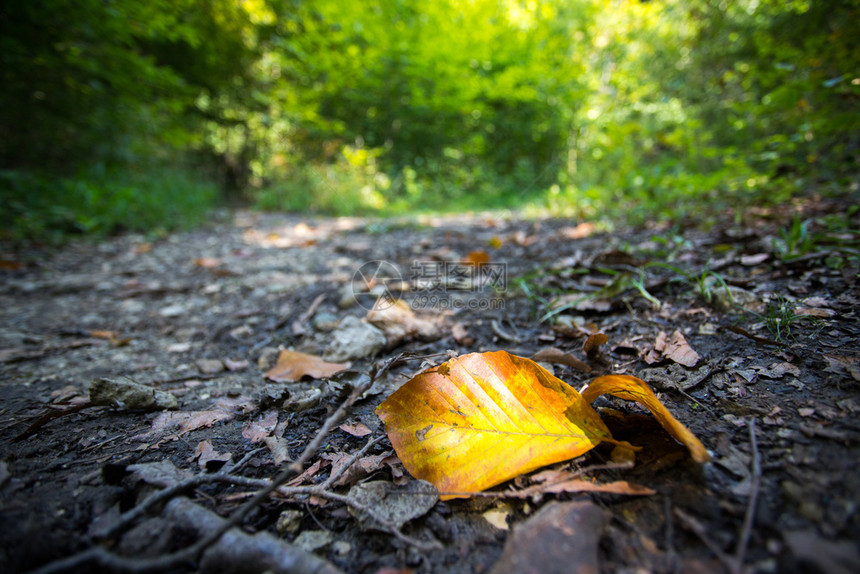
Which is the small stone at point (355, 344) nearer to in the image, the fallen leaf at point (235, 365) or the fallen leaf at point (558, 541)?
the fallen leaf at point (235, 365)

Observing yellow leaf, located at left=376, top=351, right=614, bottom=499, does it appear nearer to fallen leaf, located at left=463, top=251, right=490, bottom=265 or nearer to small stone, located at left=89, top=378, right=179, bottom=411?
small stone, located at left=89, top=378, right=179, bottom=411

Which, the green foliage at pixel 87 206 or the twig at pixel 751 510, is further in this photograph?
the green foliage at pixel 87 206

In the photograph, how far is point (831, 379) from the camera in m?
0.77

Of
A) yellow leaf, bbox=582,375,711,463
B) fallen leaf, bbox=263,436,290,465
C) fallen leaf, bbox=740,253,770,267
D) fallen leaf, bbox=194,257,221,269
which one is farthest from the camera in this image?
fallen leaf, bbox=194,257,221,269

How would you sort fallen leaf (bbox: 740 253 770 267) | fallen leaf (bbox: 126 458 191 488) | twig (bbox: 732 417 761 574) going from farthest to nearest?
fallen leaf (bbox: 740 253 770 267), fallen leaf (bbox: 126 458 191 488), twig (bbox: 732 417 761 574)

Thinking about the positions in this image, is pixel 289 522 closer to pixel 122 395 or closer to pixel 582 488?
pixel 582 488

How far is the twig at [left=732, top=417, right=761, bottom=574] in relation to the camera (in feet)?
1.58

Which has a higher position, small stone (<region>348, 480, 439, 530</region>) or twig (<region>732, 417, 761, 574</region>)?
twig (<region>732, 417, 761, 574</region>)

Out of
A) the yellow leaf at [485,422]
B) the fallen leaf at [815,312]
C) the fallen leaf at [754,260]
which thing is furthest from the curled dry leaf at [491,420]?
the fallen leaf at [754,260]

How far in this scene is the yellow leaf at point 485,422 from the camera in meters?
0.68

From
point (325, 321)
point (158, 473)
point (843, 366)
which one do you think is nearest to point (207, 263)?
point (325, 321)

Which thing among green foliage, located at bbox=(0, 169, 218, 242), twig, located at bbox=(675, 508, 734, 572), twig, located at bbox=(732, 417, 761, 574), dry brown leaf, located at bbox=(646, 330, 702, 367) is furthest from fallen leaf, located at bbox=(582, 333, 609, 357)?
green foliage, located at bbox=(0, 169, 218, 242)

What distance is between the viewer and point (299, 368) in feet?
4.05

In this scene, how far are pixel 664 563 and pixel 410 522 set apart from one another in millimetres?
409
